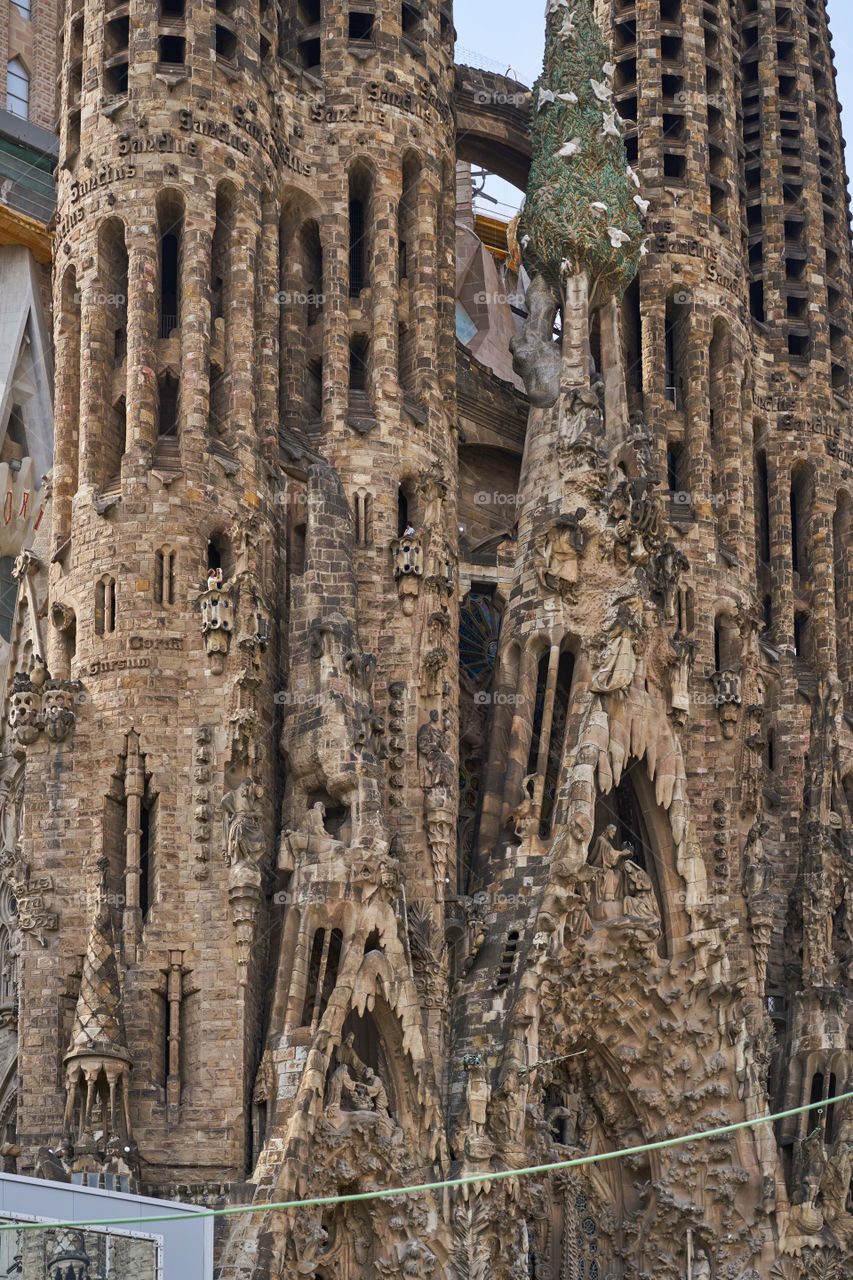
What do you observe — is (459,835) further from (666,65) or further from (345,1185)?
(666,65)

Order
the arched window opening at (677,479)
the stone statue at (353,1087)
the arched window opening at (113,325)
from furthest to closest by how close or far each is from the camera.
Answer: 1. the arched window opening at (677,479)
2. the arched window opening at (113,325)
3. the stone statue at (353,1087)

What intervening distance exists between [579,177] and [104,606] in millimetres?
13671

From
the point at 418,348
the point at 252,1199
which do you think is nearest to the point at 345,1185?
the point at 252,1199

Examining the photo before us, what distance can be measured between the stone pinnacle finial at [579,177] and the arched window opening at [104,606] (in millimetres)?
11997

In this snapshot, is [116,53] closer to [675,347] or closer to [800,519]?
[675,347]

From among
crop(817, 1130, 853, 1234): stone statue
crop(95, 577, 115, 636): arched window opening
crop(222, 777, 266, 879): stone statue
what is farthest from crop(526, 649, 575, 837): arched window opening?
crop(95, 577, 115, 636): arched window opening

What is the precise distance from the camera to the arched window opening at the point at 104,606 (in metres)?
40.7

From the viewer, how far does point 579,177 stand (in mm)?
Answer: 48938

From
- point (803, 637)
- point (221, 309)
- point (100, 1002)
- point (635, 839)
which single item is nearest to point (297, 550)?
point (221, 309)

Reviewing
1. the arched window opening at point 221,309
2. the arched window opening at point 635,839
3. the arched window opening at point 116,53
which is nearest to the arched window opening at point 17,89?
the arched window opening at point 116,53

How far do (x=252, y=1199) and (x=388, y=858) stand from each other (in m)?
5.55

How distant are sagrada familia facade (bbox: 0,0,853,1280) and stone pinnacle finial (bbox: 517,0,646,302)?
0.08 meters

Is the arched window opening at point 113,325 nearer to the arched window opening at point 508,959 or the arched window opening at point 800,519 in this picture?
the arched window opening at point 508,959

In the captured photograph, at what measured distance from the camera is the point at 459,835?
151 feet
